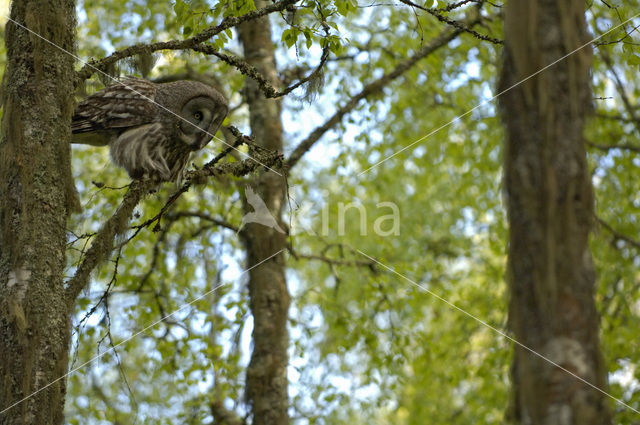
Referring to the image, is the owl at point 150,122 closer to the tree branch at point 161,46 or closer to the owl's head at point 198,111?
the owl's head at point 198,111

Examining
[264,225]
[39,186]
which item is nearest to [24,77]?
[39,186]

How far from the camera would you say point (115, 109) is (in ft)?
17.9

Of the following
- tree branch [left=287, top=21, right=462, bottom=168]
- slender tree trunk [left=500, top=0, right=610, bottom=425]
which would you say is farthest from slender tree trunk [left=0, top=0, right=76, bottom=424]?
tree branch [left=287, top=21, right=462, bottom=168]

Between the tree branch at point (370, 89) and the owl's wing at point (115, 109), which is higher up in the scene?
the tree branch at point (370, 89)

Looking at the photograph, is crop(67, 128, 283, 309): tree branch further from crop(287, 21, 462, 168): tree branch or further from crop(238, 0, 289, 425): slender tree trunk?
crop(287, 21, 462, 168): tree branch

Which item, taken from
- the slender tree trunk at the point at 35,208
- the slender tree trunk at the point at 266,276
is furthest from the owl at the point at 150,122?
the slender tree trunk at the point at 35,208

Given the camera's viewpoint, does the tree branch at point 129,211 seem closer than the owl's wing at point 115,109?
Yes

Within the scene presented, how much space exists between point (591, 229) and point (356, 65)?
731cm

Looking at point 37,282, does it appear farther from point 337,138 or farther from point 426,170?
point 426,170

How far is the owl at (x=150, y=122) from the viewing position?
536cm

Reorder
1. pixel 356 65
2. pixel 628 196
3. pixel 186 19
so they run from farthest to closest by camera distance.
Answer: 1. pixel 356 65
2. pixel 628 196
3. pixel 186 19

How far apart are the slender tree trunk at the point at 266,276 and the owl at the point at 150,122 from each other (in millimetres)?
807

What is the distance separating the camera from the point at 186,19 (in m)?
4.96

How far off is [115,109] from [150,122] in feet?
0.96
